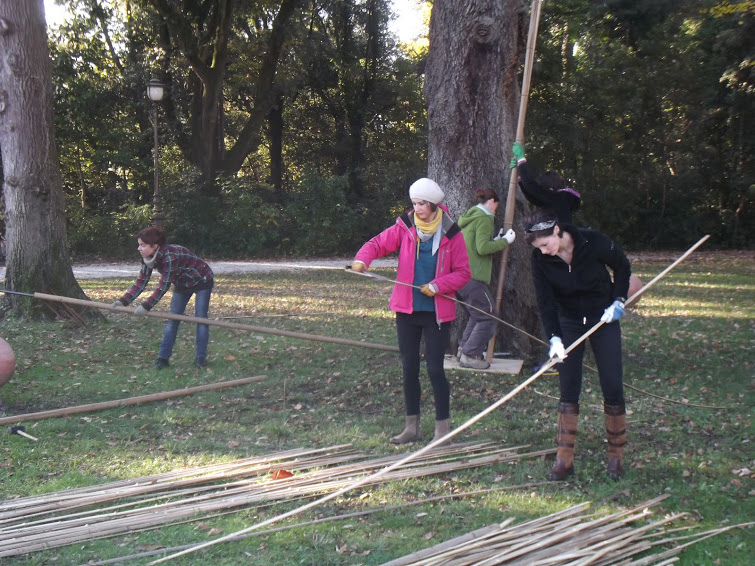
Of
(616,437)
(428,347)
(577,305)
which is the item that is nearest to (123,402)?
(428,347)

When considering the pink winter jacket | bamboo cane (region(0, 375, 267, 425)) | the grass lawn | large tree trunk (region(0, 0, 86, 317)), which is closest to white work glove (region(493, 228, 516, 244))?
the grass lawn

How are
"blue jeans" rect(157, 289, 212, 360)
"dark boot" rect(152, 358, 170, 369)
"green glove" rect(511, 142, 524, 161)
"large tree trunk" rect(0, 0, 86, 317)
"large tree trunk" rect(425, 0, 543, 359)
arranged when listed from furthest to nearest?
"large tree trunk" rect(0, 0, 86, 317) < "dark boot" rect(152, 358, 170, 369) < "blue jeans" rect(157, 289, 212, 360) < "large tree trunk" rect(425, 0, 543, 359) < "green glove" rect(511, 142, 524, 161)

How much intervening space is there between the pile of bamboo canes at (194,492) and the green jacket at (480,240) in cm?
240

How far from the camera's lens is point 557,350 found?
189 inches

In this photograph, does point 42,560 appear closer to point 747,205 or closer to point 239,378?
point 239,378

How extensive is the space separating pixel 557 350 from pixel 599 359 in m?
0.34

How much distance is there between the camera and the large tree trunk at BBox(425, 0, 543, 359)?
777 centimetres

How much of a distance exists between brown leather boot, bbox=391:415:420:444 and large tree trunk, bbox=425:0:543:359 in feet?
8.30

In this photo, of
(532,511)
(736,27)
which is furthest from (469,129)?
(736,27)

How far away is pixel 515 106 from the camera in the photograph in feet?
26.5

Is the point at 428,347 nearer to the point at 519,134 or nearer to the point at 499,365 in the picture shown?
the point at 499,365

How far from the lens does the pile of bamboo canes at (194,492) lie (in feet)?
13.5

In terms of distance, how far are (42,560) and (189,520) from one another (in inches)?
30.4

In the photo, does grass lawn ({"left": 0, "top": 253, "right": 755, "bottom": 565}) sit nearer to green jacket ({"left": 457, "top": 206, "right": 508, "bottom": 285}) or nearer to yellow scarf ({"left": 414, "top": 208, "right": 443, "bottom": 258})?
green jacket ({"left": 457, "top": 206, "right": 508, "bottom": 285})
